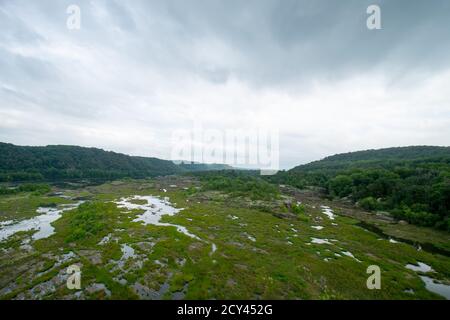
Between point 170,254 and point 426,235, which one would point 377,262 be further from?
point 170,254

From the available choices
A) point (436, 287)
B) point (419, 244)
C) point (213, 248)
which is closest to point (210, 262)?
point (213, 248)

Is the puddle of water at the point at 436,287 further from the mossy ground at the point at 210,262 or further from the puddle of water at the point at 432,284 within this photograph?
the mossy ground at the point at 210,262

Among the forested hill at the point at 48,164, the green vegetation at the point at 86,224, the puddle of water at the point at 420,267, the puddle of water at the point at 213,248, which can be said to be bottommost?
the puddle of water at the point at 420,267

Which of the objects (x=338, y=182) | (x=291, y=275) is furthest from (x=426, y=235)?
(x=338, y=182)

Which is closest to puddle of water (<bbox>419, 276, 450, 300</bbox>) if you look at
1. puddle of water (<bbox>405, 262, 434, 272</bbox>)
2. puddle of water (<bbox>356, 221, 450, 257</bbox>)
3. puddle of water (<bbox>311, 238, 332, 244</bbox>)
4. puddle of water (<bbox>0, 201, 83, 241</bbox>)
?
puddle of water (<bbox>405, 262, 434, 272</bbox>)

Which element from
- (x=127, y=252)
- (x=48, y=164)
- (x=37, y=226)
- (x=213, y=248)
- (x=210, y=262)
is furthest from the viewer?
(x=48, y=164)

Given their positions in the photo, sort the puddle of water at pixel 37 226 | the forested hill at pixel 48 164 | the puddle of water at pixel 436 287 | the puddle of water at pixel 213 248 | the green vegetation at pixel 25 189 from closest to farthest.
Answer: the puddle of water at pixel 436 287 < the puddle of water at pixel 213 248 < the puddle of water at pixel 37 226 < the green vegetation at pixel 25 189 < the forested hill at pixel 48 164

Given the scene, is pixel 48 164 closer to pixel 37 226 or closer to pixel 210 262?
pixel 37 226

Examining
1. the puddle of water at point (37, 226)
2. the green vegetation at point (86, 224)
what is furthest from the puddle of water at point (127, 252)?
the puddle of water at point (37, 226)

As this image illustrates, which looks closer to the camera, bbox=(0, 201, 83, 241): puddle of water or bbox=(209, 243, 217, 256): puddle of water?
bbox=(209, 243, 217, 256): puddle of water

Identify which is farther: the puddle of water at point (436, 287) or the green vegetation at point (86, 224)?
the green vegetation at point (86, 224)

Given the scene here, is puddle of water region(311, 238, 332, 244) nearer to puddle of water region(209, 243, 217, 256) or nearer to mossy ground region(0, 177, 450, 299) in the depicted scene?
mossy ground region(0, 177, 450, 299)
